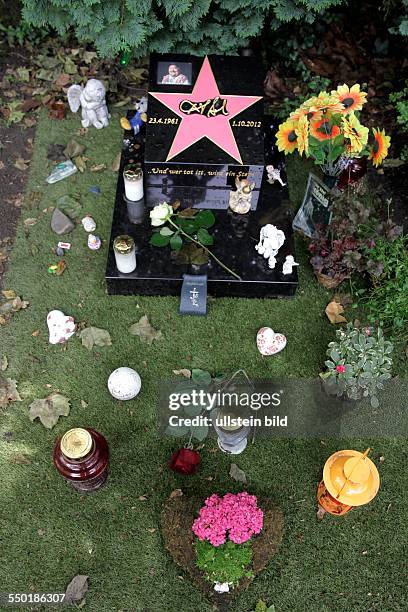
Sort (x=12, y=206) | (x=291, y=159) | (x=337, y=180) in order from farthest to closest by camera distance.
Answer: (x=291, y=159)
(x=12, y=206)
(x=337, y=180)

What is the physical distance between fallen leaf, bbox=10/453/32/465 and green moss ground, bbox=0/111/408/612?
0.13ft

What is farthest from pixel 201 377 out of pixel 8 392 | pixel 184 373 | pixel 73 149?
pixel 73 149

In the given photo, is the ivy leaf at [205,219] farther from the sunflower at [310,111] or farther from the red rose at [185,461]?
the red rose at [185,461]

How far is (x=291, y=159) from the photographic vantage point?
5.67 metres

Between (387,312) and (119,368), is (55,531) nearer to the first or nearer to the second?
(119,368)

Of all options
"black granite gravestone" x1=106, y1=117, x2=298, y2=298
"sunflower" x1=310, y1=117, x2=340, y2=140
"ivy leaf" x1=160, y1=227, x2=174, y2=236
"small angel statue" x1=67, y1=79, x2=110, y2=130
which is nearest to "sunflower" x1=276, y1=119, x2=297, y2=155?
"sunflower" x1=310, y1=117, x2=340, y2=140

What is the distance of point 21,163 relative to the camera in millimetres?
5531

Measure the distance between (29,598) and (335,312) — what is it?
3.08 m

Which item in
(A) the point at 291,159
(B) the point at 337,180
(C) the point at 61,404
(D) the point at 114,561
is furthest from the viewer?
(A) the point at 291,159

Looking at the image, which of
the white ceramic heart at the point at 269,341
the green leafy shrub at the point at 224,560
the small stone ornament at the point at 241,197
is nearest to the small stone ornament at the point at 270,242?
the small stone ornament at the point at 241,197

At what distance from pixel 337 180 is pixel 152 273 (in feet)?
5.50

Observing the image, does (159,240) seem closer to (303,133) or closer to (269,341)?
(269,341)

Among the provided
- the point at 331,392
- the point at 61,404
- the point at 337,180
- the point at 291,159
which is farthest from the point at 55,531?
the point at 291,159

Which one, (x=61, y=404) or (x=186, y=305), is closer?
(x=61, y=404)
